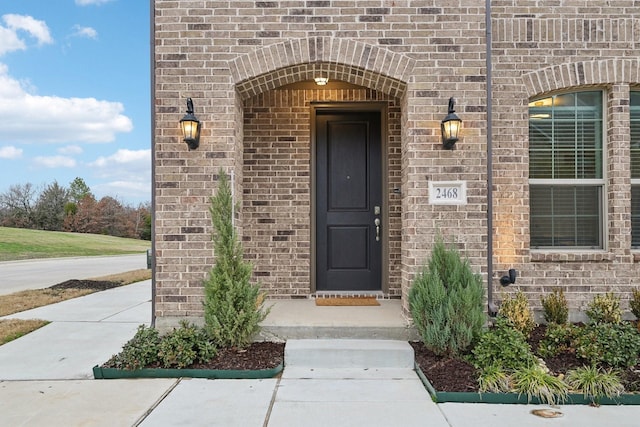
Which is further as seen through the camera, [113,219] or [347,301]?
[113,219]

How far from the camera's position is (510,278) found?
454 centimetres

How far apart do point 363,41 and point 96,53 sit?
78.4ft

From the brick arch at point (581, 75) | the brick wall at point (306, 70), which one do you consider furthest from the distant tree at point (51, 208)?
the brick arch at point (581, 75)

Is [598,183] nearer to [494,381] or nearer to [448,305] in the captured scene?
[448,305]

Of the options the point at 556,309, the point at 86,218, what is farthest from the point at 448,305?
the point at 86,218

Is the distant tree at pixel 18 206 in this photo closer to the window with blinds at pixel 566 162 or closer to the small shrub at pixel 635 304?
the window with blinds at pixel 566 162

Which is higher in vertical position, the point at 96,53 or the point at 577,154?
the point at 96,53

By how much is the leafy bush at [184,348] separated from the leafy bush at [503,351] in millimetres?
2338

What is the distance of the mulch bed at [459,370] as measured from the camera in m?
3.30

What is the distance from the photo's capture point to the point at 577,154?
493 cm

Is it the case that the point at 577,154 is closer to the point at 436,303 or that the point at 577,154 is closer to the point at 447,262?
the point at 447,262

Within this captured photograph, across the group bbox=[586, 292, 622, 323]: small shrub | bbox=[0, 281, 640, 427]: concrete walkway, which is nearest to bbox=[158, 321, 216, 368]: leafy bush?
bbox=[0, 281, 640, 427]: concrete walkway

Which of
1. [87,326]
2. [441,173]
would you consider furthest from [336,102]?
[87,326]

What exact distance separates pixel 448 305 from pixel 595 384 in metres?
1.19
